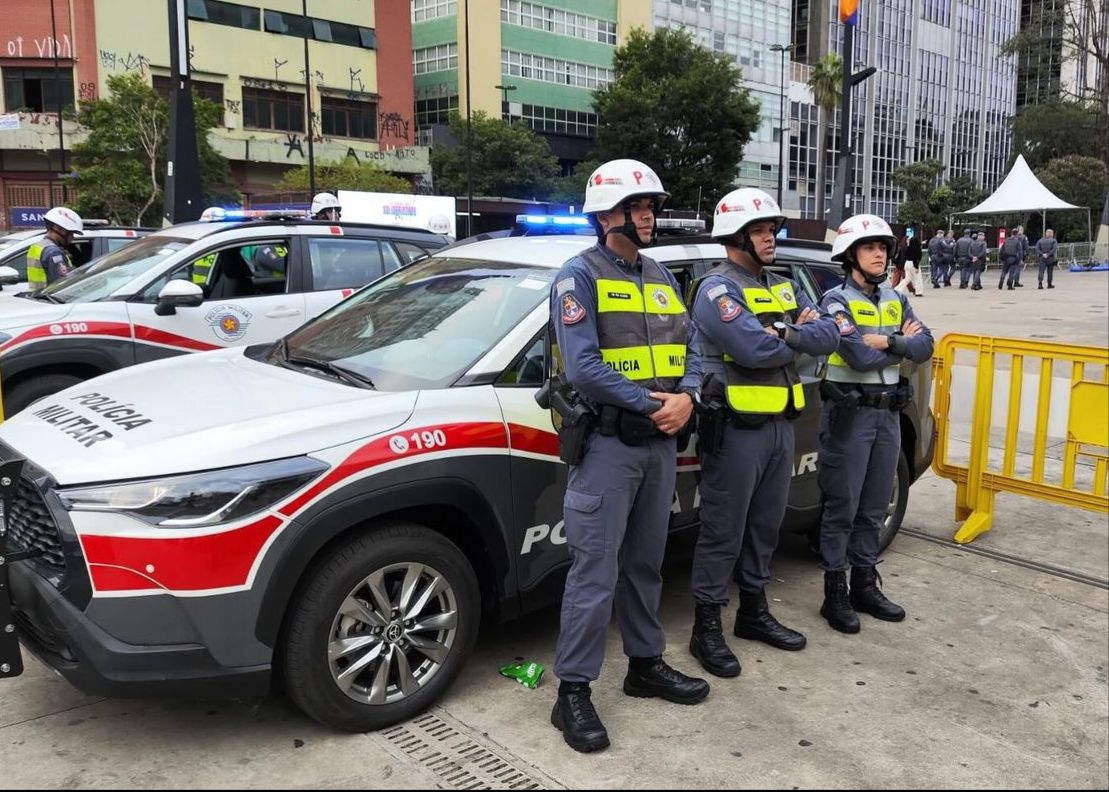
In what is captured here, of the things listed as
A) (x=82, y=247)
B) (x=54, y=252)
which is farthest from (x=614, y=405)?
(x=82, y=247)

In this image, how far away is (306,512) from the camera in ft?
9.67

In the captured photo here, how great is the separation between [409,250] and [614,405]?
4.97m

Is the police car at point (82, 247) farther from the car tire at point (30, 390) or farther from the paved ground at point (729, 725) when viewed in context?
the paved ground at point (729, 725)

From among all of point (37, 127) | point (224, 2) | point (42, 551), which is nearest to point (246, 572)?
point (42, 551)

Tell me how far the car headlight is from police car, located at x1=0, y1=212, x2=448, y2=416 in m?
3.37

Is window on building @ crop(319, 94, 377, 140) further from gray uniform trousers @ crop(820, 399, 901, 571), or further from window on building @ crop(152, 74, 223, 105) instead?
gray uniform trousers @ crop(820, 399, 901, 571)

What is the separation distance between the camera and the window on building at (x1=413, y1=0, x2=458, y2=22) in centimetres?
6072

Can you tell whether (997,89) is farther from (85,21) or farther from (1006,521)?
(1006,521)

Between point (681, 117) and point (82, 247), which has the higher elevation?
point (681, 117)

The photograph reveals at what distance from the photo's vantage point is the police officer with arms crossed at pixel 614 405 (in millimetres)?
3139

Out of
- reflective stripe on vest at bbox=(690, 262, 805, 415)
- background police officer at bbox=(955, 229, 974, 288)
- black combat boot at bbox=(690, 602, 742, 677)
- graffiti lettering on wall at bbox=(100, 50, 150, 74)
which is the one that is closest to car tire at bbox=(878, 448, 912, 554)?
reflective stripe on vest at bbox=(690, 262, 805, 415)

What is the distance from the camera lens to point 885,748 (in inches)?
128

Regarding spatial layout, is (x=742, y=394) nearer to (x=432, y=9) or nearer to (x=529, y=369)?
(x=529, y=369)

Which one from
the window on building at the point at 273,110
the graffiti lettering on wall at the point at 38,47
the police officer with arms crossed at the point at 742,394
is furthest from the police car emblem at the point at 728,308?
the window on building at the point at 273,110
